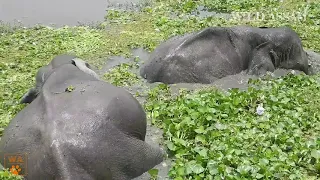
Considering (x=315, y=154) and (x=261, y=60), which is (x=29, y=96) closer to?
(x=315, y=154)

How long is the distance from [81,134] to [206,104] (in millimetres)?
2284

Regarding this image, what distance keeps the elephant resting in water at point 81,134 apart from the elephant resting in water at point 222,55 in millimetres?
2542

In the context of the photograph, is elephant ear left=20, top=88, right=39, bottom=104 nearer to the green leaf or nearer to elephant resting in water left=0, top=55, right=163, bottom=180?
elephant resting in water left=0, top=55, right=163, bottom=180

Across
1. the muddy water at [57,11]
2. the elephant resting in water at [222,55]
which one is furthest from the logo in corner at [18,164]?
the muddy water at [57,11]

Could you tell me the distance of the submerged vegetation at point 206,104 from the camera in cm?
493

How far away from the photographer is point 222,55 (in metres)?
7.72

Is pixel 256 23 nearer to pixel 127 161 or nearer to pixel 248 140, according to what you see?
pixel 248 140

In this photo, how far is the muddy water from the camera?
11031 millimetres

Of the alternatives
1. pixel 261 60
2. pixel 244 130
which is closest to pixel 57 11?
pixel 261 60

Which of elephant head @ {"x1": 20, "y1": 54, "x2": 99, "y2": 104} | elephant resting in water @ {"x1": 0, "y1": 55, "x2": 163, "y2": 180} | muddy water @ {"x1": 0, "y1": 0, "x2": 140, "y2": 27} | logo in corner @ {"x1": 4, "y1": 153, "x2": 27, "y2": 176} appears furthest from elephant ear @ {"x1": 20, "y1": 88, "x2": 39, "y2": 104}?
muddy water @ {"x1": 0, "y1": 0, "x2": 140, "y2": 27}

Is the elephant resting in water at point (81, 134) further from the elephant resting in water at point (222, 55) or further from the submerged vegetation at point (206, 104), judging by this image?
→ the elephant resting in water at point (222, 55)

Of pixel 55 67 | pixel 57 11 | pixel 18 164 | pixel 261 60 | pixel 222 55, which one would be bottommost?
pixel 57 11

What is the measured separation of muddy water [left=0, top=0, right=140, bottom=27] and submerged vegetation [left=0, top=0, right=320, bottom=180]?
0.64m

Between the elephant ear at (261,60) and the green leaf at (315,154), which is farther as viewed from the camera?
the elephant ear at (261,60)
